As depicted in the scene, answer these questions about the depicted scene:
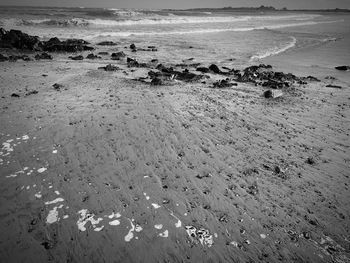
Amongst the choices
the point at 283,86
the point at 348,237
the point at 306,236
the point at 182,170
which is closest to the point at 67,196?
the point at 182,170

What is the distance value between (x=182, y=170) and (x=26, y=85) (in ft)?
25.2

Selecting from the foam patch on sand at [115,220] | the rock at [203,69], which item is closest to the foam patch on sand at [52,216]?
the foam patch on sand at [115,220]

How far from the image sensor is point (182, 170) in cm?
579

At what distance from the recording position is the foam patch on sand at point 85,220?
4.36 metres

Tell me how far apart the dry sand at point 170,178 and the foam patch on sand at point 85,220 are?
2cm

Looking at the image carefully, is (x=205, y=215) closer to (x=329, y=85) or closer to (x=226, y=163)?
(x=226, y=163)

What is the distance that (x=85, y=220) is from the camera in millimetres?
4469

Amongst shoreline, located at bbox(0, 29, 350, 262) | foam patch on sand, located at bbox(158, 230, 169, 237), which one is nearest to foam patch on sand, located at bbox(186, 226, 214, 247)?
shoreline, located at bbox(0, 29, 350, 262)

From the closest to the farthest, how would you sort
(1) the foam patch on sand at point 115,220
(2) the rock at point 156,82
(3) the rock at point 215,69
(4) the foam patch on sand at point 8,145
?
(1) the foam patch on sand at point 115,220 → (4) the foam patch on sand at point 8,145 → (2) the rock at point 156,82 → (3) the rock at point 215,69

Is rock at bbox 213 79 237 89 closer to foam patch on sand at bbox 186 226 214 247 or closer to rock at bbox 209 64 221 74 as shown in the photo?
rock at bbox 209 64 221 74

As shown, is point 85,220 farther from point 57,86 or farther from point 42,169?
point 57,86

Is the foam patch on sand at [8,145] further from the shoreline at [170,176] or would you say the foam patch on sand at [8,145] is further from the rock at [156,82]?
the rock at [156,82]

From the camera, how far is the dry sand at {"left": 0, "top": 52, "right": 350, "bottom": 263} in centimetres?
416

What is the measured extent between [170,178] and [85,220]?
187 cm
